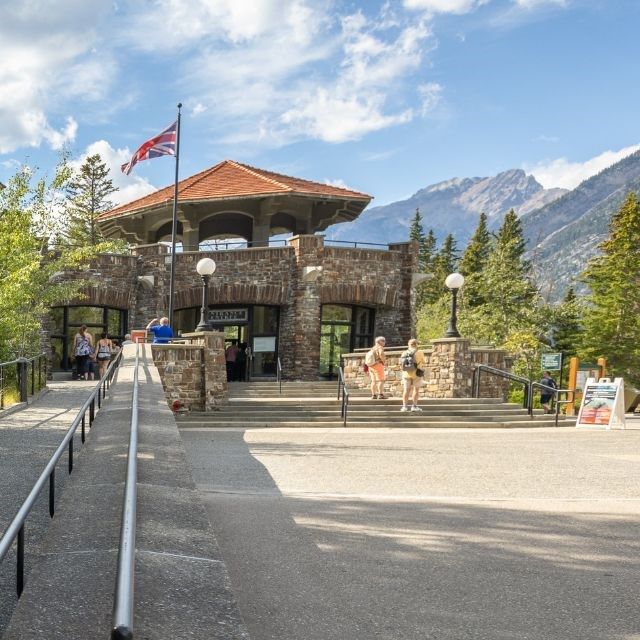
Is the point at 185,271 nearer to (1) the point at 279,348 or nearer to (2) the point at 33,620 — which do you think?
(1) the point at 279,348

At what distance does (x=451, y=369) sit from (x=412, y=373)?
2.58 meters

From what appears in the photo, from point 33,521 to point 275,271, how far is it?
19.7 metres

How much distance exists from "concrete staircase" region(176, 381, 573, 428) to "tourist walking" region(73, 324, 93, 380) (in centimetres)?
561

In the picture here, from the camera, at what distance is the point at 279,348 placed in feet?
84.3

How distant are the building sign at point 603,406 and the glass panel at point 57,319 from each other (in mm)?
17704

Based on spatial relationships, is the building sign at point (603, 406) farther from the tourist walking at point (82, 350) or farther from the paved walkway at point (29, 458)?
the tourist walking at point (82, 350)

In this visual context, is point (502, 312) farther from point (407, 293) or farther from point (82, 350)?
point (82, 350)

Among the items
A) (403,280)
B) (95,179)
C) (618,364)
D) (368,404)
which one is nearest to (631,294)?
(618,364)

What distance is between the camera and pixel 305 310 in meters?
25.2

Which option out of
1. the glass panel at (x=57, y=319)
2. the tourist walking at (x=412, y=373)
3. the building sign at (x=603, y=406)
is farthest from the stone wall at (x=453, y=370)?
the glass panel at (x=57, y=319)

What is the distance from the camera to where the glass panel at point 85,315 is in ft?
85.6

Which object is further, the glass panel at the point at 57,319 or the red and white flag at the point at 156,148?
the glass panel at the point at 57,319

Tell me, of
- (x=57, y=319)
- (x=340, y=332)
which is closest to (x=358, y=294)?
(x=340, y=332)

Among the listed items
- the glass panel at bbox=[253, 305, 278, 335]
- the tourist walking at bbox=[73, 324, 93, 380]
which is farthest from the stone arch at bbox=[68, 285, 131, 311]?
the glass panel at bbox=[253, 305, 278, 335]
